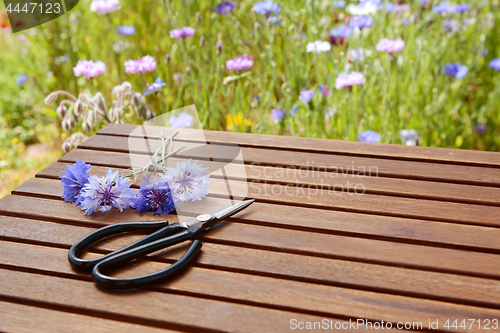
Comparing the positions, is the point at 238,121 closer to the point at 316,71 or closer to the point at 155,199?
the point at 316,71

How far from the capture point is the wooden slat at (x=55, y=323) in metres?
0.68

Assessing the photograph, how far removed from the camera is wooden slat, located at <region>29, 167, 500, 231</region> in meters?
0.94

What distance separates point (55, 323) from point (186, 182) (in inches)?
16.5

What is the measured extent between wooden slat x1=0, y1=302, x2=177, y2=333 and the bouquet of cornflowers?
0.97 feet

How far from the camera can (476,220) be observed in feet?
3.02

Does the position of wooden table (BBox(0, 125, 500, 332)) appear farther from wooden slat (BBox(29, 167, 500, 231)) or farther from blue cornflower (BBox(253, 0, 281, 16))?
blue cornflower (BBox(253, 0, 281, 16))

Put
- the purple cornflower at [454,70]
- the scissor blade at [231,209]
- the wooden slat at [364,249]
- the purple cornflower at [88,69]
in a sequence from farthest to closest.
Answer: the purple cornflower at [454,70]
the purple cornflower at [88,69]
the scissor blade at [231,209]
the wooden slat at [364,249]

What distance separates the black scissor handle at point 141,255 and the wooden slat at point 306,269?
25mm

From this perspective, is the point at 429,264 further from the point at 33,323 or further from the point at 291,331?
the point at 33,323

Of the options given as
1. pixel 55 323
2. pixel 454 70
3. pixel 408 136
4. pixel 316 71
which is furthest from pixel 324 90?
pixel 55 323

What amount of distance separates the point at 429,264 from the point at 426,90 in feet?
5.51

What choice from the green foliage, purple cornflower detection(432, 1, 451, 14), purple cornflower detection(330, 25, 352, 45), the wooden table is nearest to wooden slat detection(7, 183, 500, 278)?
the wooden table

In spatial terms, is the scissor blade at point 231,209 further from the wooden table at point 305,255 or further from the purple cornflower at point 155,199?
the purple cornflower at point 155,199

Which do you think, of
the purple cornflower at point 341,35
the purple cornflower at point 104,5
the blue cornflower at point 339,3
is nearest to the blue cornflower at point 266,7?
the purple cornflower at point 341,35
